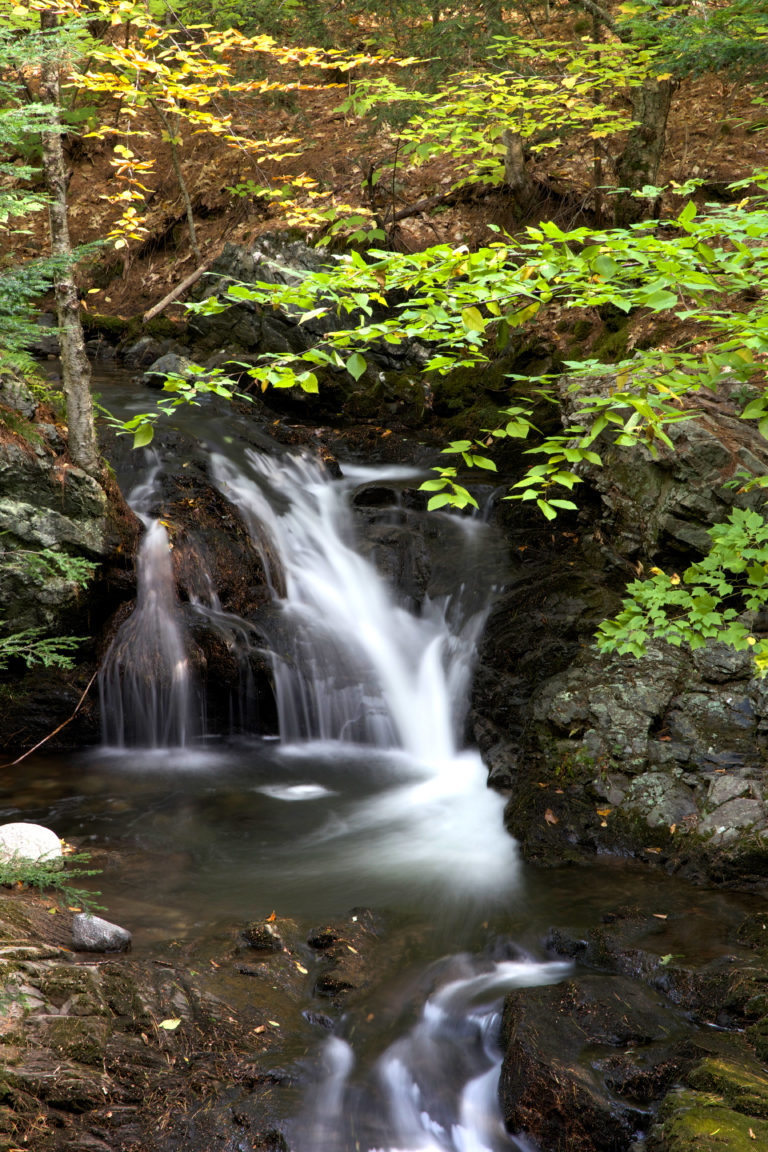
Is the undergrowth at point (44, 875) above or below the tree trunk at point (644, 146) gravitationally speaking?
below

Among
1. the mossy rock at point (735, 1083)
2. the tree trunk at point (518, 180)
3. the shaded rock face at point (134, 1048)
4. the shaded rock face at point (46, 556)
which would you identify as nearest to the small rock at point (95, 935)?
the shaded rock face at point (134, 1048)

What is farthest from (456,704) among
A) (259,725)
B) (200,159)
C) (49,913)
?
(200,159)

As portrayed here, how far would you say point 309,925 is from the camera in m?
4.40

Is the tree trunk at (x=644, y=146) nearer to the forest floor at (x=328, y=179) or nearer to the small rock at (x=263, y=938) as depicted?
the forest floor at (x=328, y=179)

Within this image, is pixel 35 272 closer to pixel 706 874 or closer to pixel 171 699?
pixel 171 699

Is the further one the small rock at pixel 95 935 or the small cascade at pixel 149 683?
the small cascade at pixel 149 683

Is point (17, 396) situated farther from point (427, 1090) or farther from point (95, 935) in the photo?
point (427, 1090)

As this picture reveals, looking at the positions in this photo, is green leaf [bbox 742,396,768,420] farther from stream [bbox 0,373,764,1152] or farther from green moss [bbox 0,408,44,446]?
green moss [bbox 0,408,44,446]

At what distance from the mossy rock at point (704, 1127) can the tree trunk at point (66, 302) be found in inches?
221

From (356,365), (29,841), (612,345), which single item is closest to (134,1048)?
(29,841)

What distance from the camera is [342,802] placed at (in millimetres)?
6055

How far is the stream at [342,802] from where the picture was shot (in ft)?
11.8

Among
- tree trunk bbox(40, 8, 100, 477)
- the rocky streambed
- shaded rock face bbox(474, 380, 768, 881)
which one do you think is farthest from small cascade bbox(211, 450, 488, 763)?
tree trunk bbox(40, 8, 100, 477)

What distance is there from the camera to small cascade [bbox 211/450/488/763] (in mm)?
6973
